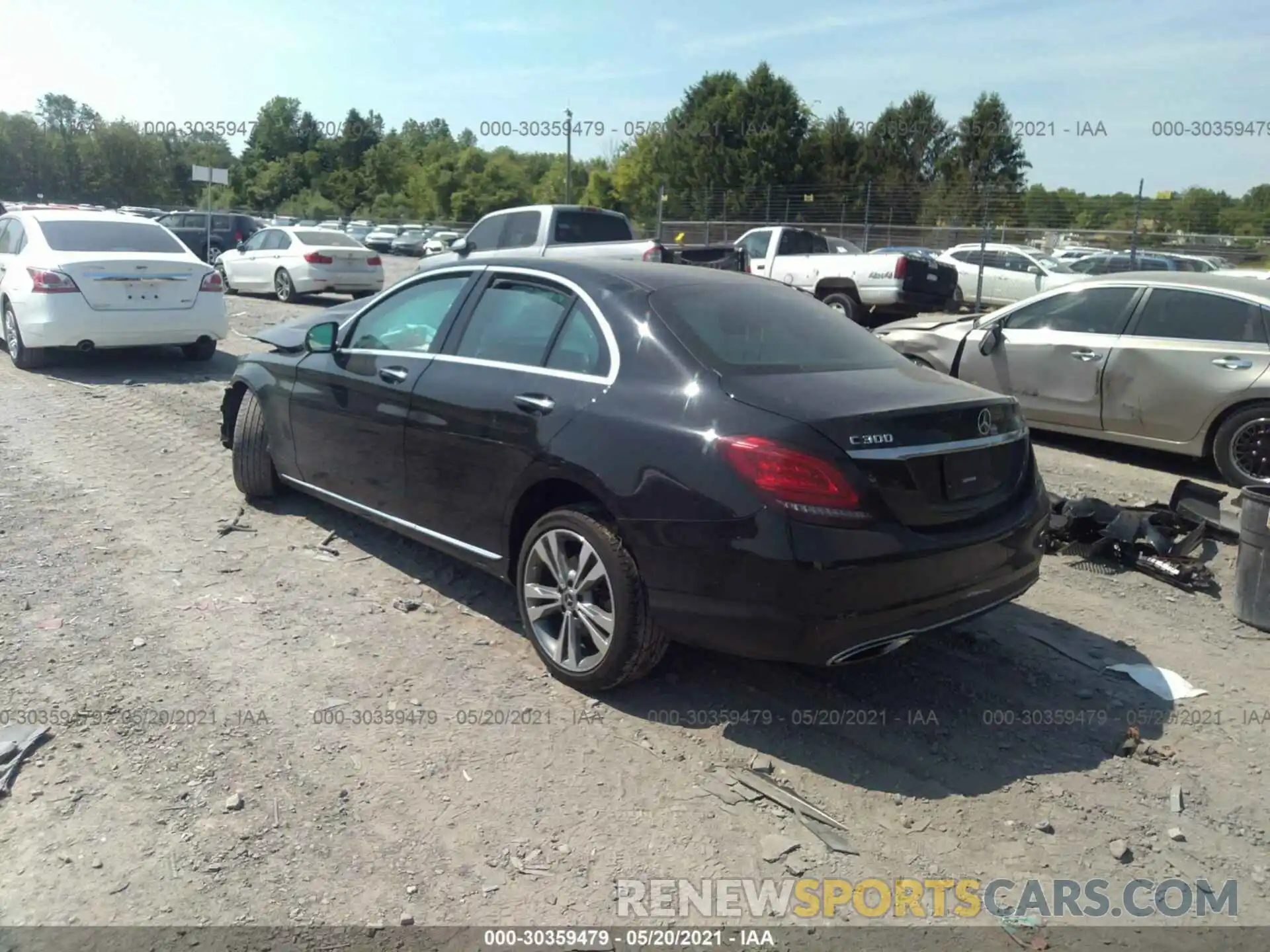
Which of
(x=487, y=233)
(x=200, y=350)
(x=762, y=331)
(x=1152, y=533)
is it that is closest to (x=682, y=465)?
(x=762, y=331)

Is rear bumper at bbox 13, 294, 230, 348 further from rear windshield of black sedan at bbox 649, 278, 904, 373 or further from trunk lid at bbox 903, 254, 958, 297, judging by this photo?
trunk lid at bbox 903, 254, 958, 297

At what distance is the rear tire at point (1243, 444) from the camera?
23.6 feet

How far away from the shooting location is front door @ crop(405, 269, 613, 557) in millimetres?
4168

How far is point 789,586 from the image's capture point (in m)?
3.42

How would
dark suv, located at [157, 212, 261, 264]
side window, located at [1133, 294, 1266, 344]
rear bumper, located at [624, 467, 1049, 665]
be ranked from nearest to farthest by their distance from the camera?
rear bumper, located at [624, 467, 1049, 665] < side window, located at [1133, 294, 1266, 344] < dark suv, located at [157, 212, 261, 264]

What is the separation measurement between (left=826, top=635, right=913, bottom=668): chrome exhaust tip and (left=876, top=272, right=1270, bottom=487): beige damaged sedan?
4512 millimetres

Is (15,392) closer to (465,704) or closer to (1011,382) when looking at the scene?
(465,704)

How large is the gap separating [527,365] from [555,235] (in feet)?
34.5

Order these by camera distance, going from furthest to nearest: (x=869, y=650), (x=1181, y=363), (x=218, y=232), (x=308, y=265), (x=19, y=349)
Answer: (x=218, y=232), (x=308, y=265), (x=19, y=349), (x=1181, y=363), (x=869, y=650)

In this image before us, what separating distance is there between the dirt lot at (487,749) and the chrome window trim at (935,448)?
1.05 metres

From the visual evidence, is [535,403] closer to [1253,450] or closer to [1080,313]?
[1253,450]

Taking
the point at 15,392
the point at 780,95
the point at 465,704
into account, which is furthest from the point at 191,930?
the point at 780,95

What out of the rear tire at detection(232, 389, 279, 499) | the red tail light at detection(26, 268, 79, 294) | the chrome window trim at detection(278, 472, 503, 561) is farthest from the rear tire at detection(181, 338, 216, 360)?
the chrome window trim at detection(278, 472, 503, 561)

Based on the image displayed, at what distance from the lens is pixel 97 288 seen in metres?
10.2
